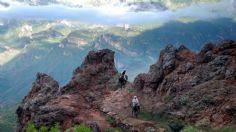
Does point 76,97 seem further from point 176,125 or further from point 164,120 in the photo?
point 176,125

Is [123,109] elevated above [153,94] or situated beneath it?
situated beneath

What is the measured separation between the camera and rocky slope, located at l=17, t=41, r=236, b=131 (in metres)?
89.7

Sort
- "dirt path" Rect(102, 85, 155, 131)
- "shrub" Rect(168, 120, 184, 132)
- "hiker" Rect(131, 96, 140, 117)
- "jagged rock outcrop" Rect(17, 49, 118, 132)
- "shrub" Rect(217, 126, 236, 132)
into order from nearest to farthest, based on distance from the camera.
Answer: "shrub" Rect(217, 126, 236, 132), "shrub" Rect(168, 120, 184, 132), "dirt path" Rect(102, 85, 155, 131), "hiker" Rect(131, 96, 140, 117), "jagged rock outcrop" Rect(17, 49, 118, 132)

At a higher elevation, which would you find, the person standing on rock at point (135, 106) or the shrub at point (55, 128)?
the person standing on rock at point (135, 106)

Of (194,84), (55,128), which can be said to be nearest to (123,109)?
(194,84)

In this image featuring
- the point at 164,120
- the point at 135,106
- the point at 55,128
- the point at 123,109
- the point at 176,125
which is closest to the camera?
the point at 55,128

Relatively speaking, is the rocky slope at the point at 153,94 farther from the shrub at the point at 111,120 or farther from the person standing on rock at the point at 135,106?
the person standing on rock at the point at 135,106

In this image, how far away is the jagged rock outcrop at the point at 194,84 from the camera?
88.9 meters

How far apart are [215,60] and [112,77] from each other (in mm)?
27846

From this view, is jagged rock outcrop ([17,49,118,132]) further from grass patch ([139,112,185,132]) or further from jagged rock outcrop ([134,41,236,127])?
jagged rock outcrop ([134,41,236,127])

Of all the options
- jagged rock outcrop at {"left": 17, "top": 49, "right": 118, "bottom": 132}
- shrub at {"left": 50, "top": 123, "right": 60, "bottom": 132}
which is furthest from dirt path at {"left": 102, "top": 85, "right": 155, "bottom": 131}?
shrub at {"left": 50, "top": 123, "right": 60, "bottom": 132}

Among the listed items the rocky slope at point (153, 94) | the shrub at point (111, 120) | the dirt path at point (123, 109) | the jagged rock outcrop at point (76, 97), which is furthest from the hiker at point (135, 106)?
the jagged rock outcrop at point (76, 97)

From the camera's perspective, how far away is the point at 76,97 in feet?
336

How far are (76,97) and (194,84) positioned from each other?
24829mm
